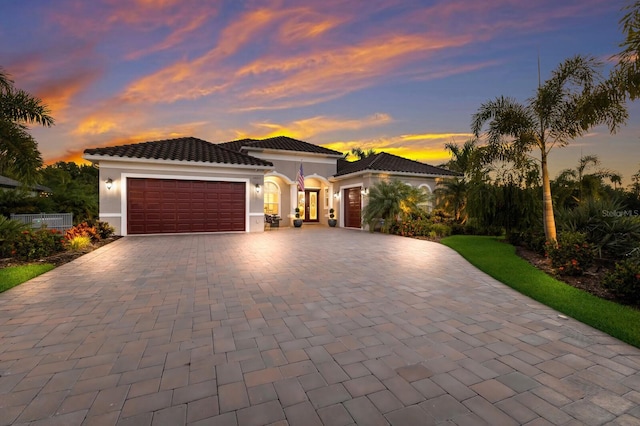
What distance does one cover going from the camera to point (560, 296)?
16.4 feet

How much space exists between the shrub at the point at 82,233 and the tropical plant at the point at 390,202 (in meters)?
11.9

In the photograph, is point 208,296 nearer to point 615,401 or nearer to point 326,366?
point 326,366

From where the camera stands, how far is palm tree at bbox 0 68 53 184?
803cm

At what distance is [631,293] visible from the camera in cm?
464

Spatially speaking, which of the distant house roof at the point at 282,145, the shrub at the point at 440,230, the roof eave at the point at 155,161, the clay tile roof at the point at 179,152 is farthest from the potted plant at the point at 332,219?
the shrub at the point at 440,230

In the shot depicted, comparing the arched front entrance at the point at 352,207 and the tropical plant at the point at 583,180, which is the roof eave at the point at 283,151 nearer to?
the arched front entrance at the point at 352,207

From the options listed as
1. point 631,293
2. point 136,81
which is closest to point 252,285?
point 631,293

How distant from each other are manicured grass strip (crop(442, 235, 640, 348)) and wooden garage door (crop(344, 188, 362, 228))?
9188 mm

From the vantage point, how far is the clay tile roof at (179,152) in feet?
43.3

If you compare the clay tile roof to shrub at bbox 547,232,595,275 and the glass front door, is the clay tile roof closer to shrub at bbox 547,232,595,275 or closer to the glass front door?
the glass front door

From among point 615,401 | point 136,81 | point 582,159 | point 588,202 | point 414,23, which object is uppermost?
point 414,23

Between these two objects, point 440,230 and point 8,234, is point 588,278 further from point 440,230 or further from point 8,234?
point 8,234

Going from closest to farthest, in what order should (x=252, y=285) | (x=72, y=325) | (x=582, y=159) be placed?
1. (x=72, y=325)
2. (x=252, y=285)
3. (x=582, y=159)

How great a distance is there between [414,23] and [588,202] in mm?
7878
